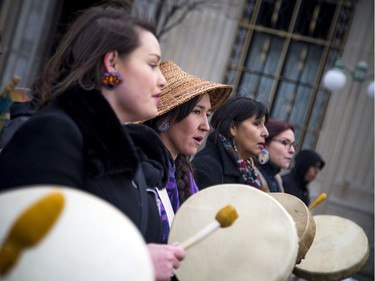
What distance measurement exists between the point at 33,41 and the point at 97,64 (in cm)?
984

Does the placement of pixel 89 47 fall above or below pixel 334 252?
above

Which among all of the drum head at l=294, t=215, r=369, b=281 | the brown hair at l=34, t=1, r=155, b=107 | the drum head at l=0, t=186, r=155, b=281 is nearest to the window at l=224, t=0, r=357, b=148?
the drum head at l=294, t=215, r=369, b=281

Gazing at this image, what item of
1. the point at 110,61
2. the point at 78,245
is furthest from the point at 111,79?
the point at 78,245

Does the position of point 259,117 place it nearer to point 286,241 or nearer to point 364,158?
point 286,241

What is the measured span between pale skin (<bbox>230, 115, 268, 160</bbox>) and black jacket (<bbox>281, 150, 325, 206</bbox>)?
2193 mm

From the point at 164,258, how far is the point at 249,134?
223 centimetres

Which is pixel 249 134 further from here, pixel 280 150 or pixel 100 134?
pixel 100 134

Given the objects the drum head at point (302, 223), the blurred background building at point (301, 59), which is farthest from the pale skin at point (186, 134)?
the blurred background building at point (301, 59)

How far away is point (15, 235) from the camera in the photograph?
1236 millimetres

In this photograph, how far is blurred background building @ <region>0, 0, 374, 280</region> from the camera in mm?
9797

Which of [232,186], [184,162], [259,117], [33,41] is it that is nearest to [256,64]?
[33,41]

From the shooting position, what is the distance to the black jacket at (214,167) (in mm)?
3465

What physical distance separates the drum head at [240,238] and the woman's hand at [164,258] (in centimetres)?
25

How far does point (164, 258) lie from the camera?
181 centimetres
